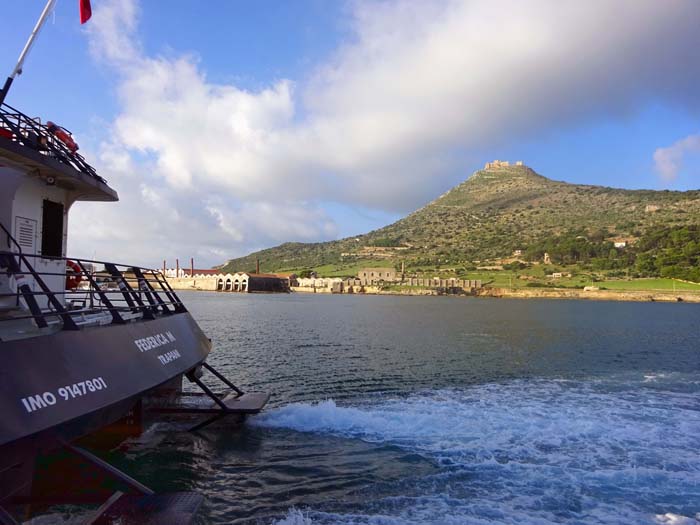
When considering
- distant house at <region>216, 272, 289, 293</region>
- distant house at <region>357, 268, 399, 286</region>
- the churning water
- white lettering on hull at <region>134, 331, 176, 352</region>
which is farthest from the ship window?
distant house at <region>357, 268, 399, 286</region>

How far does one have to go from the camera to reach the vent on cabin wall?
11.0 m

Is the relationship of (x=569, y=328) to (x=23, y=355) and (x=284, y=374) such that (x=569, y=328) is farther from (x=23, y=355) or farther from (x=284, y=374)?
(x=23, y=355)

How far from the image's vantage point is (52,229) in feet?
40.9

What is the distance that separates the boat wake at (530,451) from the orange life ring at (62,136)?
29.3ft

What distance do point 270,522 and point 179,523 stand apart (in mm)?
1987

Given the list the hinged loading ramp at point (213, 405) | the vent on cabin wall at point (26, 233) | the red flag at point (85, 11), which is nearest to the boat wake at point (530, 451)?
the hinged loading ramp at point (213, 405)

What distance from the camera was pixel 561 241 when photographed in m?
198

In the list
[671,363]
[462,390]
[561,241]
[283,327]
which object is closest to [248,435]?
[462,390]

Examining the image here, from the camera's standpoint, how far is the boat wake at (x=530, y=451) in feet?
28.5

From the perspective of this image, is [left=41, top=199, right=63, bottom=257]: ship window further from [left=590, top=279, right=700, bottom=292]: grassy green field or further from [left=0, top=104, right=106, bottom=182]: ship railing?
[left=590, top=279, right=700, bottom=292]: grassy green field

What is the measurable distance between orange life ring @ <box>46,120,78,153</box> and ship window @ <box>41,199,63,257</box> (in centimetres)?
147

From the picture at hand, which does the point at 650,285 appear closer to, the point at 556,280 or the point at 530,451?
the point at 556,280

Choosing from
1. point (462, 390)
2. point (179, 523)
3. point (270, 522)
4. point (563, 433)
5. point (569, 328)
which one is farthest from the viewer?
point (569, 328)

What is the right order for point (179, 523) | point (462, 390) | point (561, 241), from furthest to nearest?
point (561, 241), point (462, 390), point (179, 523)
